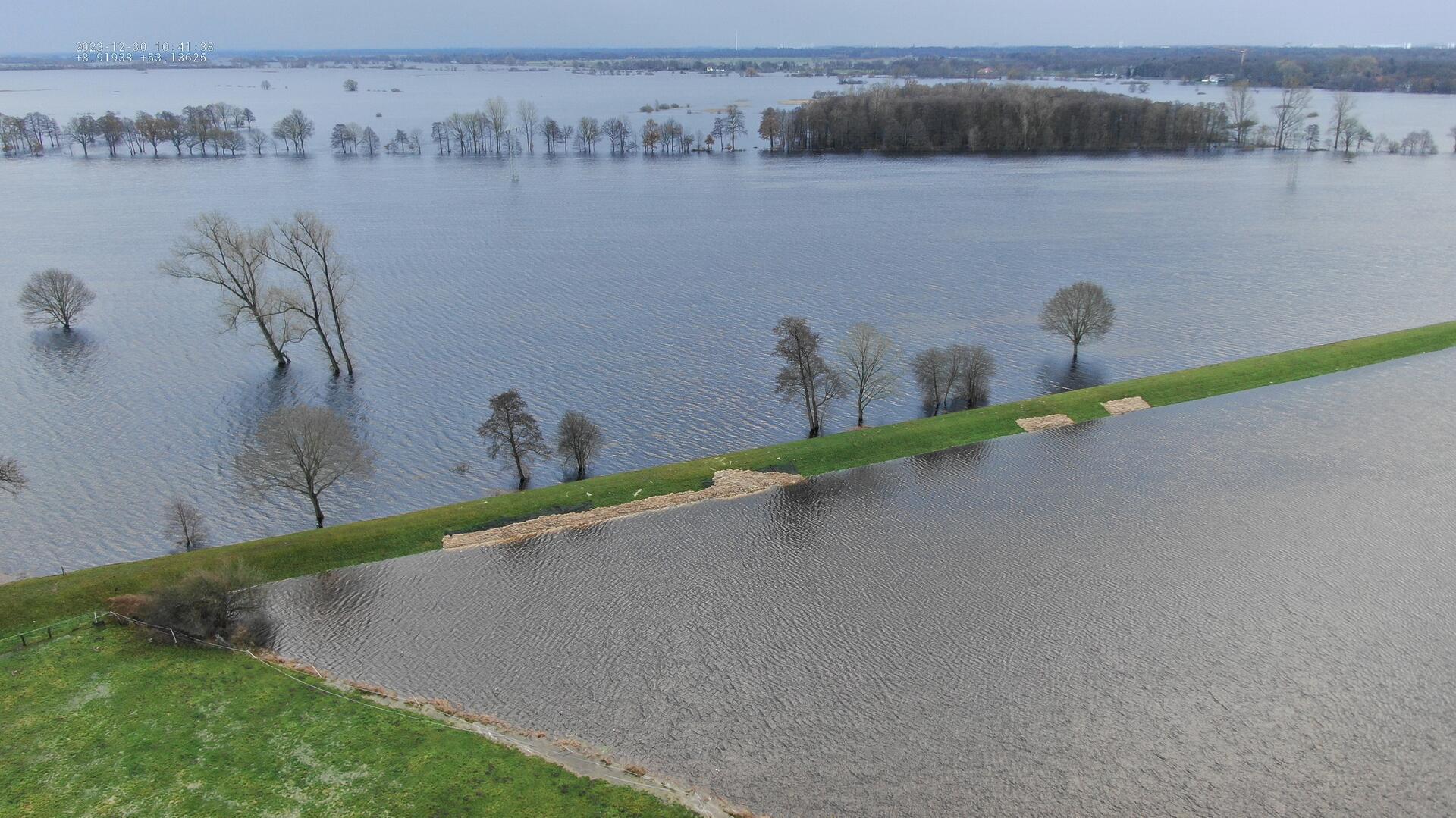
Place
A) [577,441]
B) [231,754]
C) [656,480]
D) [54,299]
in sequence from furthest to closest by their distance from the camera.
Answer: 1. [54,299]
2. [577,441]
3. [656,480]
4. [231,754]

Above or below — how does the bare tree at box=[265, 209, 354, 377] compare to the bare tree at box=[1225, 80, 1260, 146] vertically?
below

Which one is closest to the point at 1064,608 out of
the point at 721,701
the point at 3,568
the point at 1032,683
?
the point at 1032,683

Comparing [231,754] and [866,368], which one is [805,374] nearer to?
[866,368]

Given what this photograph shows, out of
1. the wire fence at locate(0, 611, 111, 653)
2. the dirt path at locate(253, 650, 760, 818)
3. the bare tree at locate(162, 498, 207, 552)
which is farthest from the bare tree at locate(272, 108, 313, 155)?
the dirt path at locate(253, 650, 760, 818)

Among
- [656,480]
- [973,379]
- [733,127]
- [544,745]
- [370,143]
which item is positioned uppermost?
[733,127]

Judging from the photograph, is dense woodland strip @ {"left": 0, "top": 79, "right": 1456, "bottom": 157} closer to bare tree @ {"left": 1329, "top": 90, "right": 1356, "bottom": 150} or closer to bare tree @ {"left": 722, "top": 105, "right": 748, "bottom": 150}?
bare tree @ {"left": 1329, "top": 90, "right": 1356, "bottom": 150}

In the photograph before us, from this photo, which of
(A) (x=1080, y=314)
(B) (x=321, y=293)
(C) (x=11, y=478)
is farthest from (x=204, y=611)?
(A) (x=1080, y=314)
